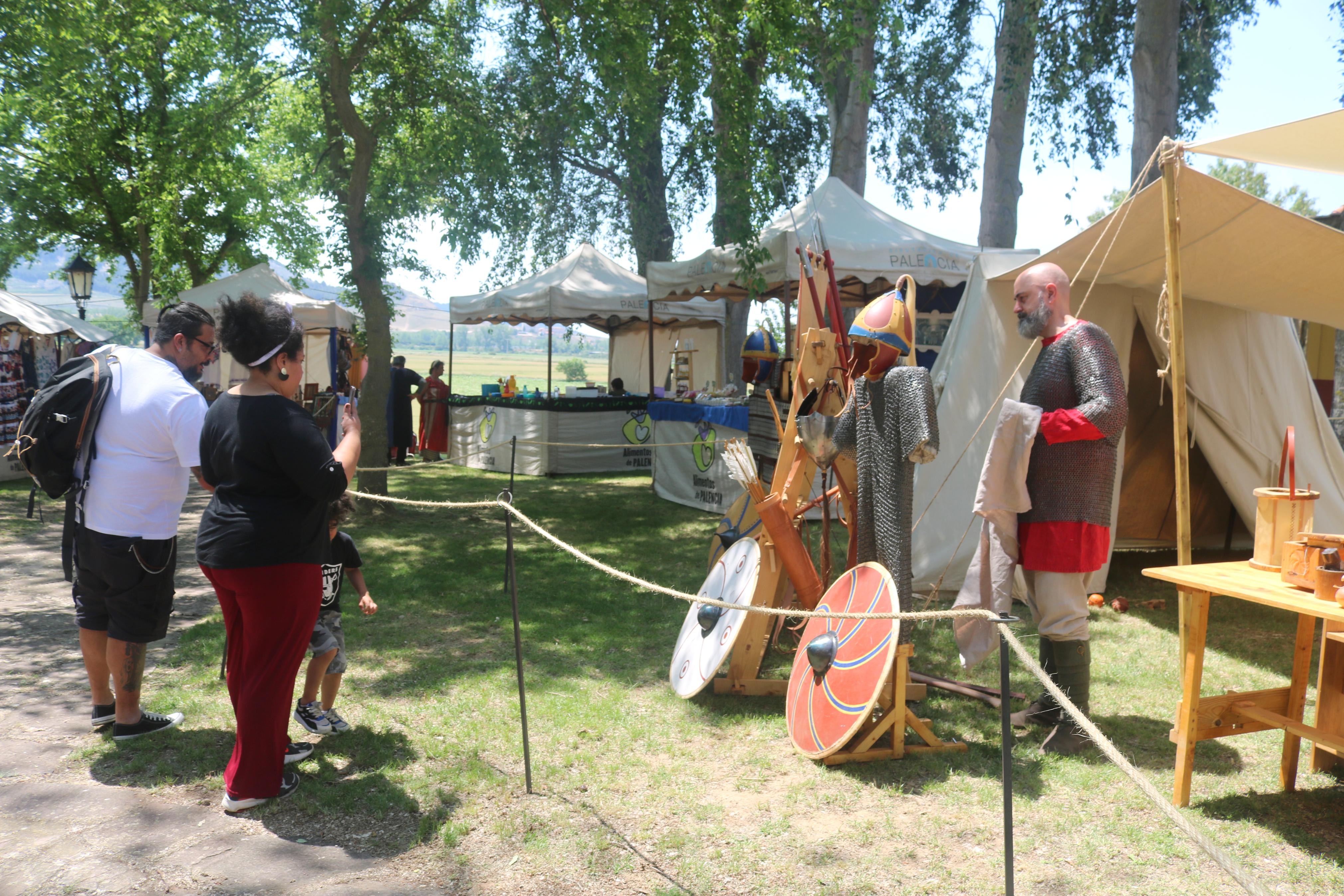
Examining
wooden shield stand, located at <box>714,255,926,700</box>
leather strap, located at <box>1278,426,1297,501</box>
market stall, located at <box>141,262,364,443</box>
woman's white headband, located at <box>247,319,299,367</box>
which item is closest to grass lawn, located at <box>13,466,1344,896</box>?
wooden shield stand, located at <box>714,255,926,700</box>

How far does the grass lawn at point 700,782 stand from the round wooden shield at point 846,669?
15 cm

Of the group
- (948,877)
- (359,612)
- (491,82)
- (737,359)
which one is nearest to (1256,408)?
(948,877)

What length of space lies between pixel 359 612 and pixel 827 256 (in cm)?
367

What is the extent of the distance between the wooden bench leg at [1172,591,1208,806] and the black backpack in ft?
13.3

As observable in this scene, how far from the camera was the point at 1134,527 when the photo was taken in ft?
23.7

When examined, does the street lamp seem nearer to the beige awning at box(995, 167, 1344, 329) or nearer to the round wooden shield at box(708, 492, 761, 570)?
the round wooden shield at box(708, 492, 761, 570)

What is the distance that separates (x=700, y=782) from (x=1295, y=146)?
3.40m

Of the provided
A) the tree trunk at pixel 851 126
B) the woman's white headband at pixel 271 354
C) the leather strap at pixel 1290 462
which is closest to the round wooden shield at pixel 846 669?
the leather strap at pixel 1290 462

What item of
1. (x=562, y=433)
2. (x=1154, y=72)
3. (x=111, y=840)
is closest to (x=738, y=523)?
(x=111, y=840)

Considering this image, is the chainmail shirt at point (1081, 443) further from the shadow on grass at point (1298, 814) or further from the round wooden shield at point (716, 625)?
the round wooden shield at point (716, 625)

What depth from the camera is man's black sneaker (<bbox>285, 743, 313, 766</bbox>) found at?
3.51 meters

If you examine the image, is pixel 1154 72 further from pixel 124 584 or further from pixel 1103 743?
pixel 124 584

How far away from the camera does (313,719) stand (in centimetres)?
379

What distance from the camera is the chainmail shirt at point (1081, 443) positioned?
349 centimetres
